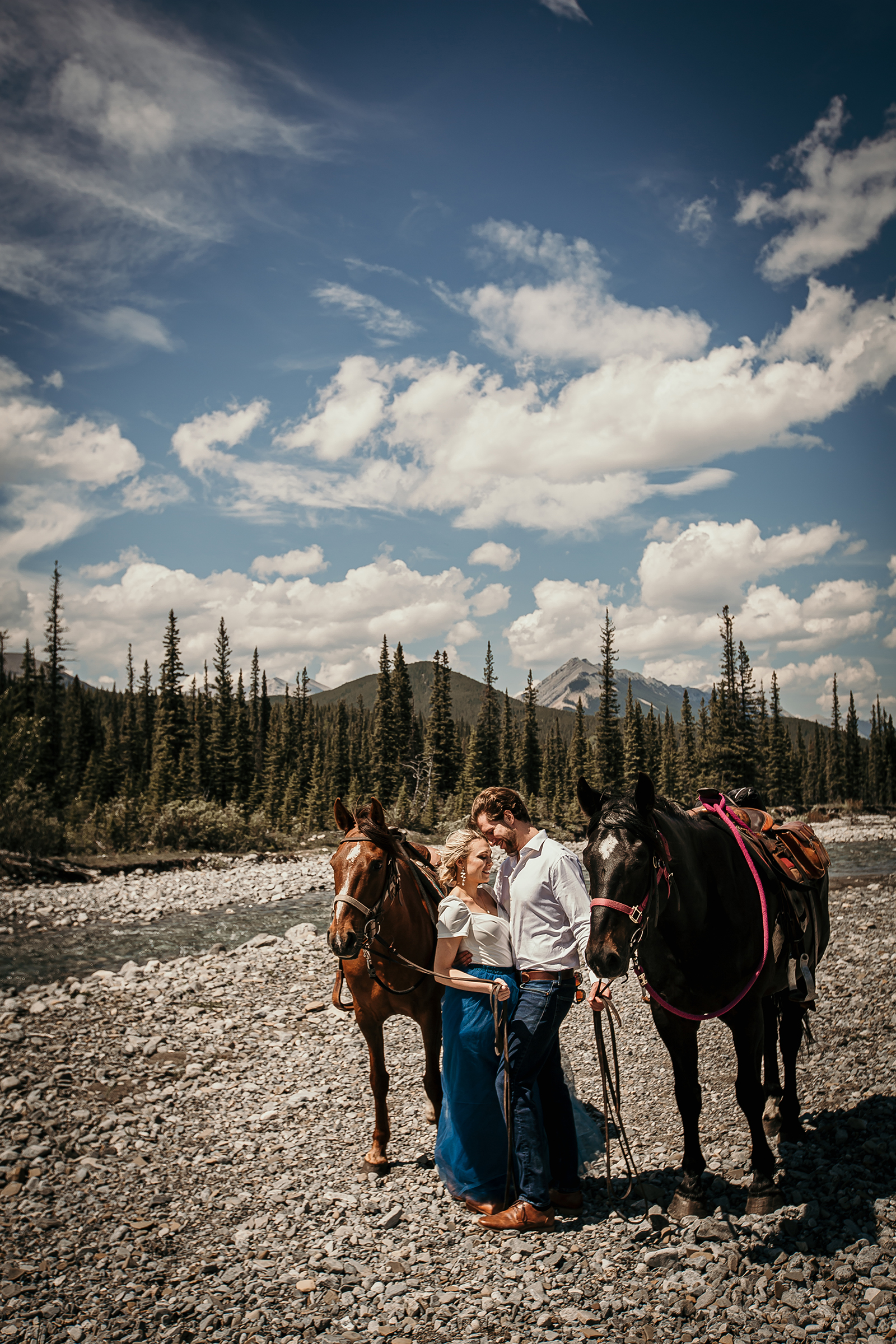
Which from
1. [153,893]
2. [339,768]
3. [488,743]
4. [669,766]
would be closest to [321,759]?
[339,768]

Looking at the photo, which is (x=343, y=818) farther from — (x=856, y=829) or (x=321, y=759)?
(x=321, y=759)

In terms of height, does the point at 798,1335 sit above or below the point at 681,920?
below

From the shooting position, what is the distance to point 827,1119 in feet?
16.6

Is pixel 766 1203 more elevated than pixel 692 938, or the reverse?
pixel 692 938

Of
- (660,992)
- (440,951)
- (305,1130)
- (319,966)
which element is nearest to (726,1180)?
(660,992)

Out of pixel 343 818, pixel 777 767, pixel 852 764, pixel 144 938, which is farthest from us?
pixel 852 764

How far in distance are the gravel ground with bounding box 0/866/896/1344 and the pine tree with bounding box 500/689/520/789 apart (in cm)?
5822

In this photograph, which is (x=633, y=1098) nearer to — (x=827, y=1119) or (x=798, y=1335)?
(x=827, y=1119)

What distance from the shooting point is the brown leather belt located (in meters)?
4.16

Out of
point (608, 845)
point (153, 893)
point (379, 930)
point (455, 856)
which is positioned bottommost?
point (153, 893)

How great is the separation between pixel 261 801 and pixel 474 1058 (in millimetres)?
56745

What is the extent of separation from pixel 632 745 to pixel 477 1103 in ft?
203

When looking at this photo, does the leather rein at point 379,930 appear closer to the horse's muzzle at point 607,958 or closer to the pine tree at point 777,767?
the horse's muzzle at point 607,958

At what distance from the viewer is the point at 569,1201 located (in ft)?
14.0
